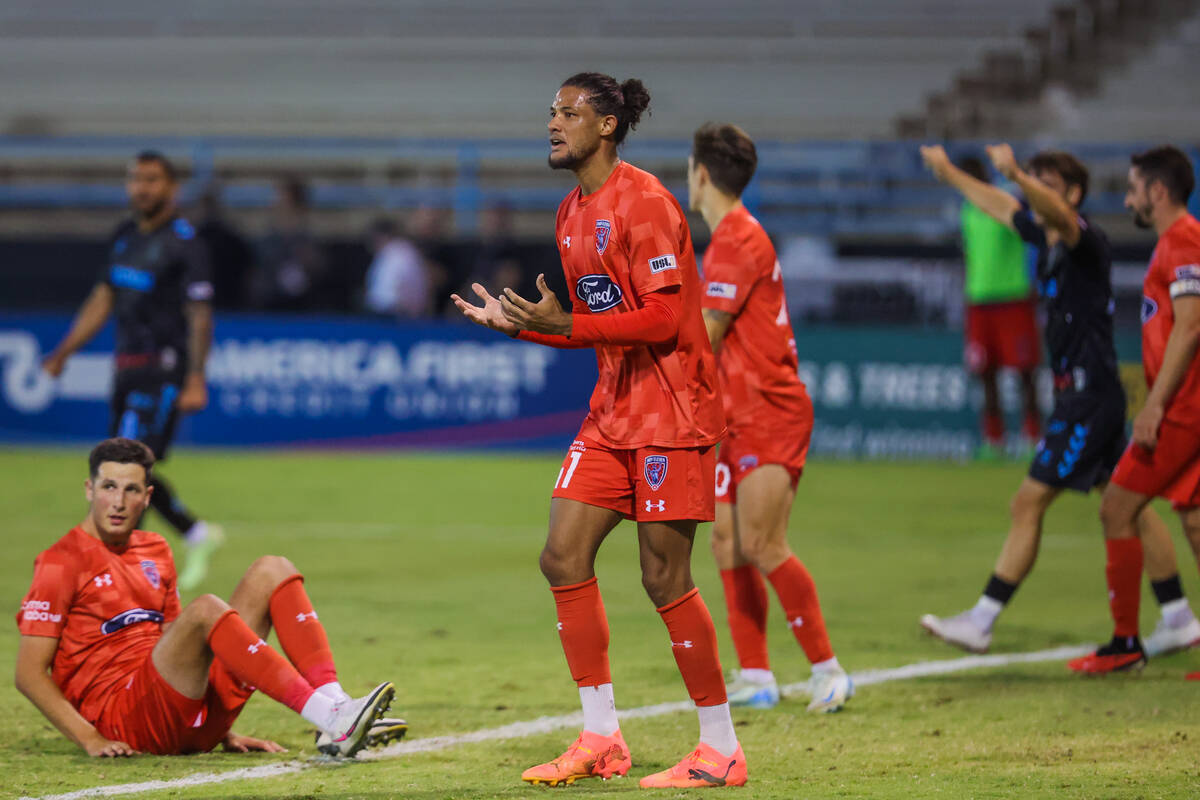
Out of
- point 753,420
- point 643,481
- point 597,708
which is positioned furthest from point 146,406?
point 643,481

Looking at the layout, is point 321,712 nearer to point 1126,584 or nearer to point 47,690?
point 47,690

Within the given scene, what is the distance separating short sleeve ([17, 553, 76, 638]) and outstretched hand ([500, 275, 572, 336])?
1.79m

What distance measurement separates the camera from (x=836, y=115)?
73.3ft

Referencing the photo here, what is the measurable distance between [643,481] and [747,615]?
165cm

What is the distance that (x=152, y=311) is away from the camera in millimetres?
8844

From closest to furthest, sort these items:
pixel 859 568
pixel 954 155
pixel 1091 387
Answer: pixel 1091 387
pixel 859 568
pixel 954 155

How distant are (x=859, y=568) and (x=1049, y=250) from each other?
3.27 metres

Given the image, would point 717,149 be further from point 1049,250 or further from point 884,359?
point 884,359

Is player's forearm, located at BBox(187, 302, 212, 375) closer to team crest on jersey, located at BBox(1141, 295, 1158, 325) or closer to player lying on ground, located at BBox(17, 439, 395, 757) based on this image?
player lying on ground, located at BBox(17, 439, 395, 757)

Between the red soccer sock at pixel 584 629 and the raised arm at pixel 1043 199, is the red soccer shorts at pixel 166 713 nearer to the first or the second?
the red soccer sock at pixel 584 629

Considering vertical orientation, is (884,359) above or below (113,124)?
below

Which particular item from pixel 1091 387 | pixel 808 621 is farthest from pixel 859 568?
pixel 808 621

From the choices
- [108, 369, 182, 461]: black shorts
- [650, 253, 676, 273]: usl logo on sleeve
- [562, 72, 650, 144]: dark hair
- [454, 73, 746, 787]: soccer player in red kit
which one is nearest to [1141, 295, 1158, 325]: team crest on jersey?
[454, 73, 746, 787]: soccer player in red kit

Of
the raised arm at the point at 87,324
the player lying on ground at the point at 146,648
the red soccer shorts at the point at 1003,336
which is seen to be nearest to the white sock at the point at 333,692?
the player lying on ground at the point at 146,648
